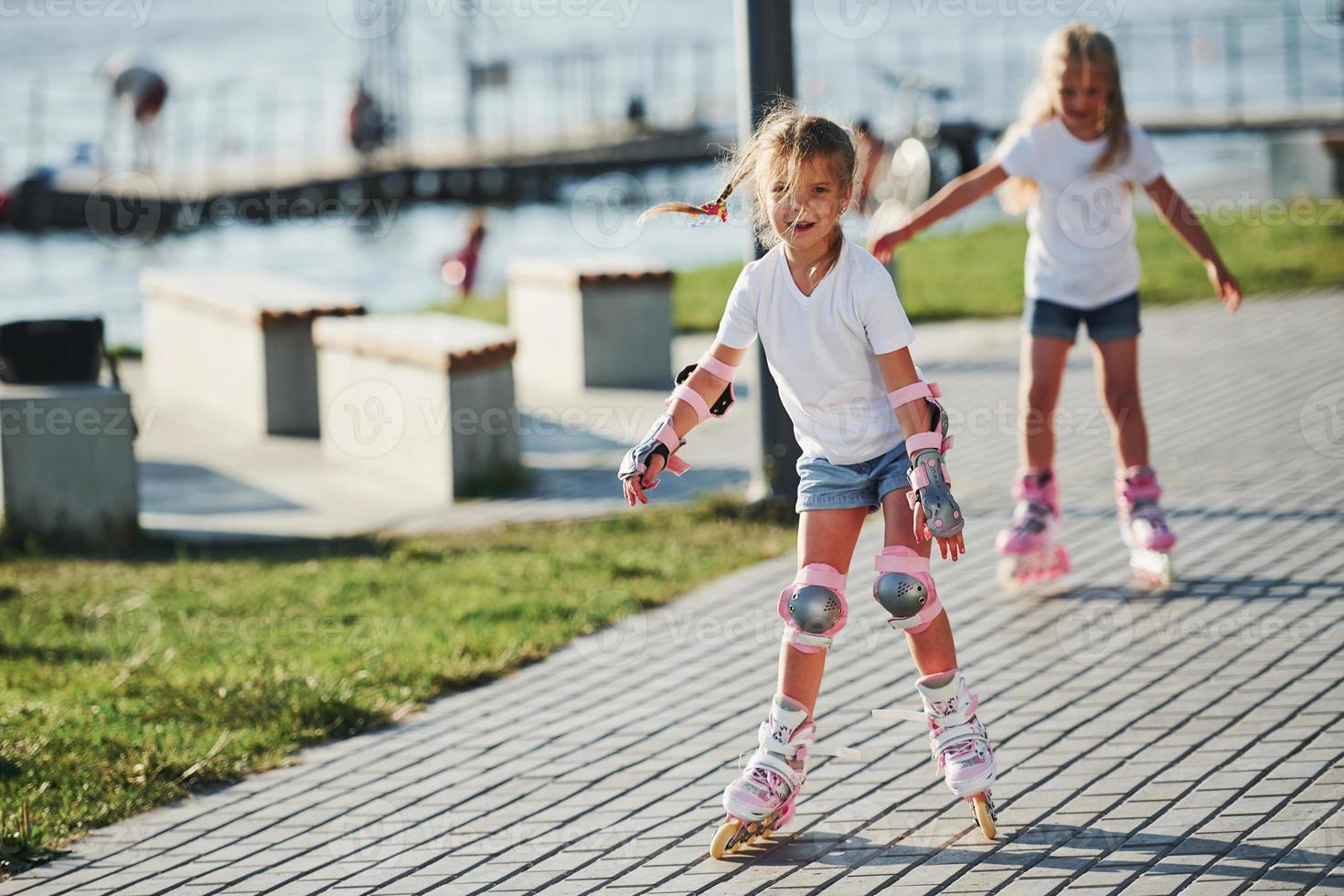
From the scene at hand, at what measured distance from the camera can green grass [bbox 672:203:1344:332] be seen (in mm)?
12758

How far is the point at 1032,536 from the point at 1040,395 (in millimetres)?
505

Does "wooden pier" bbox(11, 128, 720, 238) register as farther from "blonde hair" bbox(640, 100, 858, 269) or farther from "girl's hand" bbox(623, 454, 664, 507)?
"girl's hand" bbox(623, 454, 664, 507)

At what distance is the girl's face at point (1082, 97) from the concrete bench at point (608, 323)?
4806 mm

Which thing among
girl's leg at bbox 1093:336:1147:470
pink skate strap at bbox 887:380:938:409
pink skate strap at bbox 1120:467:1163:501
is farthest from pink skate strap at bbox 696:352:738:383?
pink skate strap at bbox 1120:467:1163:501

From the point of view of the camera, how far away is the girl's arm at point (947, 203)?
555cm

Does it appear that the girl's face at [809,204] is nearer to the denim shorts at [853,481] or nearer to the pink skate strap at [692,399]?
the pink skate strap at [692,399]

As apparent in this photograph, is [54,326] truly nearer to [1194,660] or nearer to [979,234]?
[1194,660]

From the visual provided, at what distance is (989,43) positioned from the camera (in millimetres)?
47594

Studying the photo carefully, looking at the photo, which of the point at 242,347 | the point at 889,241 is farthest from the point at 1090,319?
the point at 242,347

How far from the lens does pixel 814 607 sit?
409 centimetres

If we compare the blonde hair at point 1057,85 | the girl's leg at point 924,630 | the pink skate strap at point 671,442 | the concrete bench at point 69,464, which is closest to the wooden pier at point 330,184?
the concrete bench at point 69,464

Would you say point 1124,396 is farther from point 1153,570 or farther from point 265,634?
point 265,634

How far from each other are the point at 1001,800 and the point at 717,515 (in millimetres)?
3425

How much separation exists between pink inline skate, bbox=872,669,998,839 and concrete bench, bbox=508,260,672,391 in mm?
6803
